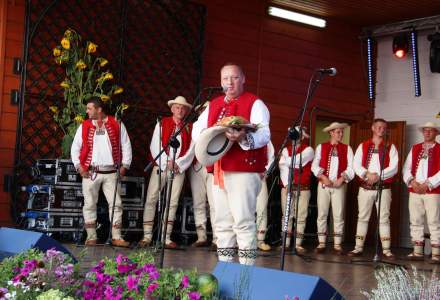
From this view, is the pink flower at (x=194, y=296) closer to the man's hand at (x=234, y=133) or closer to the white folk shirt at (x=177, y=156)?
the man's hand at (x=234, y=133)

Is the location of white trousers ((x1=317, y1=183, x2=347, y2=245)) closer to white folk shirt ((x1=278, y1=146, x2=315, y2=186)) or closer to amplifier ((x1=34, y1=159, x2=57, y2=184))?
white folk shirt ((x1=278, y1=146, x2=315, y2=186))

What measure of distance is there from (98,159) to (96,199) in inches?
17.4

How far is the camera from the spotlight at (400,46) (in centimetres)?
1014

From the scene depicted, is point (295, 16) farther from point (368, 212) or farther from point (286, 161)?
point (368, 212)

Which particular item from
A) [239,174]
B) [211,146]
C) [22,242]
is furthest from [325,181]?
[22,242]

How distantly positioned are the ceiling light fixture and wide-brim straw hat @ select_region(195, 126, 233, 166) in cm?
580

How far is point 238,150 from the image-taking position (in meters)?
4.38

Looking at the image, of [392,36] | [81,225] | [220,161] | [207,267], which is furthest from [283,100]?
[220,161]

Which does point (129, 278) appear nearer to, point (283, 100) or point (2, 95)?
point (2, 95)

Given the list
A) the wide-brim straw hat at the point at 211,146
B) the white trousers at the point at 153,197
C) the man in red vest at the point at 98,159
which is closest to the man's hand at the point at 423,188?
the white trousers at the point at 153,197

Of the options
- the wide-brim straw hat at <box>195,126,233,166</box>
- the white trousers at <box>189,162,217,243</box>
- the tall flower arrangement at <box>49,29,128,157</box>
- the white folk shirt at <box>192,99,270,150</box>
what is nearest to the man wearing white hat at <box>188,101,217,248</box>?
the white trousers at <box>189,162,217,243</box>

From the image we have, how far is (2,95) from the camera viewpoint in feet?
24.7

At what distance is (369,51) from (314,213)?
284cm

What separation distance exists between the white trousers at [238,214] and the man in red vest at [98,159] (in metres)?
3.07
